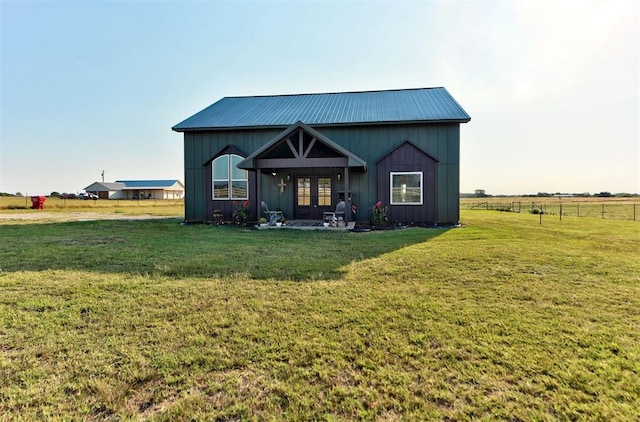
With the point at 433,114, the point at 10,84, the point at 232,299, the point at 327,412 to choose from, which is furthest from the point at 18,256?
the point at 10,84

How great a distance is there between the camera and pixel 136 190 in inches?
2817

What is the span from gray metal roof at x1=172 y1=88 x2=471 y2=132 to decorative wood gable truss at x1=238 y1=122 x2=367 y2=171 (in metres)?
1.76

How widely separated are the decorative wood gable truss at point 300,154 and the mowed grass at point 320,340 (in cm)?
564

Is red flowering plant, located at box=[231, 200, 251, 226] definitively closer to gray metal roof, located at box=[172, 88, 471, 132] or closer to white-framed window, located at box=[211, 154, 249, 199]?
white-framed window, located at box=[211, 154, 249, 199]

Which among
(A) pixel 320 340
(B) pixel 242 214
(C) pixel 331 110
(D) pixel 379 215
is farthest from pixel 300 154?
(A) pixel 320 340

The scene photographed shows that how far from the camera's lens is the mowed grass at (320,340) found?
73.7 inches

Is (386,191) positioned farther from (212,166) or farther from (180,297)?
(180,297)

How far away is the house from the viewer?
69938 mm

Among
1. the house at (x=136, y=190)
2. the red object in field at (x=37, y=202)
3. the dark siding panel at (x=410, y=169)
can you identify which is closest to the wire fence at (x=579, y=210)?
the dark siding panel at (x=410, y=169)

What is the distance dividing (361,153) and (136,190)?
75.1 metres

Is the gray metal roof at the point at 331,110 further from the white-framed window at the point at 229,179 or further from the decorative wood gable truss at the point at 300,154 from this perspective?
the decorative wood gable truss at the point at 300,154

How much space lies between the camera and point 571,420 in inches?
68.4

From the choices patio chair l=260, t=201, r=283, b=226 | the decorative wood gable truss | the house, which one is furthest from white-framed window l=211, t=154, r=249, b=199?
the house

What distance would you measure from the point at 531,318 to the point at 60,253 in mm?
8319
